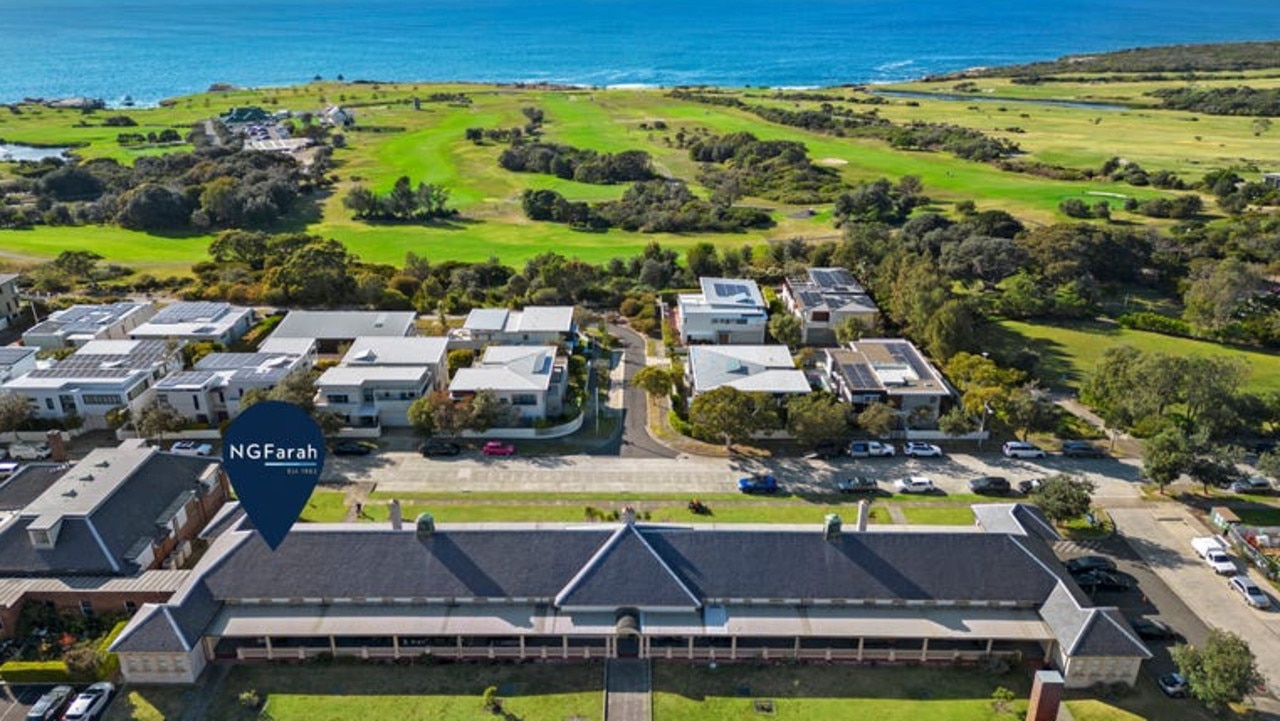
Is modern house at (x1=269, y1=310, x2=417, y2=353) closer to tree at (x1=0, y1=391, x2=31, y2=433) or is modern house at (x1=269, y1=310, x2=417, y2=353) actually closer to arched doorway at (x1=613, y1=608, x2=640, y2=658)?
tree at (x1=0, y1=391, x2=31, y2=433)

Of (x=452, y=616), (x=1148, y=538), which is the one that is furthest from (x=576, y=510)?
(x=1148, y=538)

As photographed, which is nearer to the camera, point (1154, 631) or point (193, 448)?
point (1154, 631)

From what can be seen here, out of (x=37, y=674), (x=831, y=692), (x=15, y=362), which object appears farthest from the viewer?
(x=15, y=362)

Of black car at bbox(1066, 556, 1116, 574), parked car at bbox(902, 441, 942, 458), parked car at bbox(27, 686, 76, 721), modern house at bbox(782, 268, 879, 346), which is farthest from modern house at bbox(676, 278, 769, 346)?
parked car at bbox(27, 686, 76, 721)

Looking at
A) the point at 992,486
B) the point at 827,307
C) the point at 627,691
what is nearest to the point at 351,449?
the point at 627,691

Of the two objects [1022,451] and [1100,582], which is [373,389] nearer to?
[1022,451]

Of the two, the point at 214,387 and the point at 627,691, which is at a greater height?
the point at 214,387
